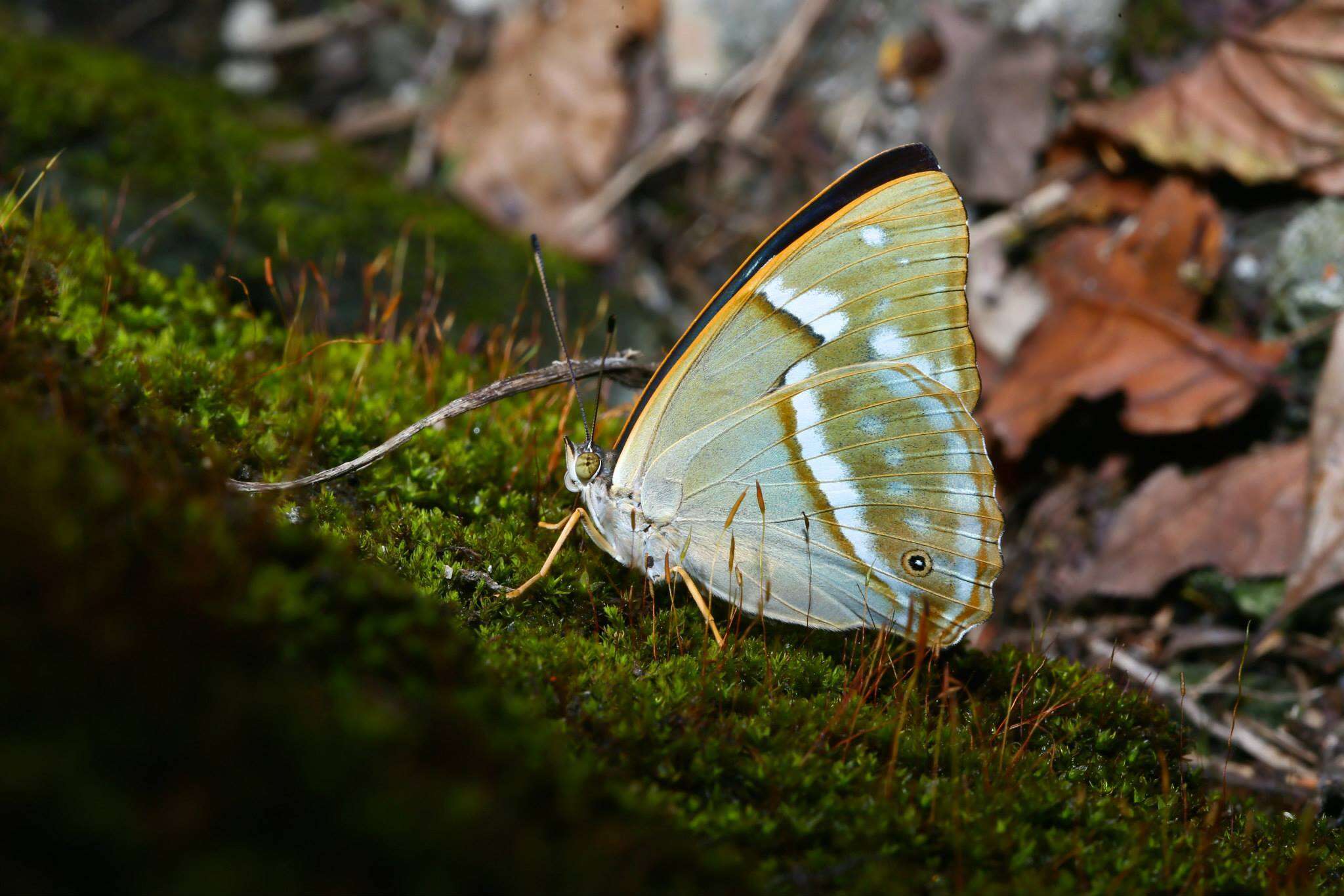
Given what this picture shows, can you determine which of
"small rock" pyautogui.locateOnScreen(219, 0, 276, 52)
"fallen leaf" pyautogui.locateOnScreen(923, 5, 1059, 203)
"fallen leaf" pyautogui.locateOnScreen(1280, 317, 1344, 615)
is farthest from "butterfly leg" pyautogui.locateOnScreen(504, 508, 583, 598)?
"small rock" pyautogui.locateOnScreen(219, 0, 276, 52)

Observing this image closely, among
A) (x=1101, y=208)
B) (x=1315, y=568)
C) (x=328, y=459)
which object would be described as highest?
(x=1101, y=208)

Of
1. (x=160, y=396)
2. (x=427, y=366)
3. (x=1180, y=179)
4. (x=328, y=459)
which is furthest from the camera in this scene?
(x=1180, y=179)

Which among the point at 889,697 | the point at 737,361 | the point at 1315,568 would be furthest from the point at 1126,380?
the point at 889,697

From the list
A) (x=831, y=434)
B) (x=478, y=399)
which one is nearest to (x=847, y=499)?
(x=831, y=434)

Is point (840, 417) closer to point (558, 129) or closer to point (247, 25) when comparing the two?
point (558, 129)

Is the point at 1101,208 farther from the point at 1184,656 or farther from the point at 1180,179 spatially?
the point at 1184,656

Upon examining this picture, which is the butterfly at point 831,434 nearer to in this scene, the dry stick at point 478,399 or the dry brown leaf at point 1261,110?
the dry stick at point 478,399
